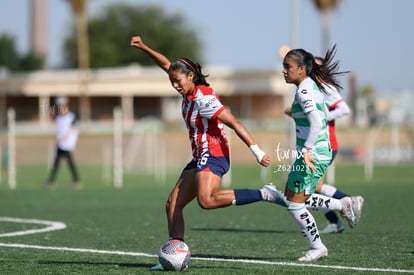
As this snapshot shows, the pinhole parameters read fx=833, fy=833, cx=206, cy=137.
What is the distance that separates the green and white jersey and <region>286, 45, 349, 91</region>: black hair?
0.11m

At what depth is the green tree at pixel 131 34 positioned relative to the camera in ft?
284

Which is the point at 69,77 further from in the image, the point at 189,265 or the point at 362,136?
the point at 189,265

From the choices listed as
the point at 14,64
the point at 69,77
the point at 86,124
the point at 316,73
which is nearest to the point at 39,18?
the point at 14,64

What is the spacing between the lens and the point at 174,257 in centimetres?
820

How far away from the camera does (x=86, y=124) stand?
57.2 metres

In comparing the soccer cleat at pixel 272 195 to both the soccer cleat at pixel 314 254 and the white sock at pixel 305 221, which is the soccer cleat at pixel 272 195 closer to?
the white sock at pixel 305 221

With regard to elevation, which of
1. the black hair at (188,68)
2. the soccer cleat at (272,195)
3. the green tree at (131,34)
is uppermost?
the green tree at (131,34)

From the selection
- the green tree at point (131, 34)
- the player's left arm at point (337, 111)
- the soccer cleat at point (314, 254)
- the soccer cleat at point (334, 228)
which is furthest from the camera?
the green tree at point (131, 34)

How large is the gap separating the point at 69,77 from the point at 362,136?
27.6 metres

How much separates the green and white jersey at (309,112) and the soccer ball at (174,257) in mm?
1638

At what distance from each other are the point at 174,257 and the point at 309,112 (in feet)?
6.49

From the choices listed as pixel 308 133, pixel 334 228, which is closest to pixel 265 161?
pixel 308 133

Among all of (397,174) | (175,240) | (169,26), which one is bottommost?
(397,174)

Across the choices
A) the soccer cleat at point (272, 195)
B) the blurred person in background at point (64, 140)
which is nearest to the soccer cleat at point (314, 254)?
the soccer cleat at point (272, 195)
